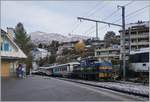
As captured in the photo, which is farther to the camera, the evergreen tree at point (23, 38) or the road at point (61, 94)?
the evergreen tree at point (23, 38)

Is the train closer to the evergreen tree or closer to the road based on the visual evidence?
the road

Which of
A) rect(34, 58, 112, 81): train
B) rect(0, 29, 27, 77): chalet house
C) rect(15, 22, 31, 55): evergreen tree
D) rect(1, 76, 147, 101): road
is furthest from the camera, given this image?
rect(15, 22, 31, 55): evergreen tree

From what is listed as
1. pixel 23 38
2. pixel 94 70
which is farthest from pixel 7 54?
pixel 23 38

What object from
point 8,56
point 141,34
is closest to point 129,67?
Answer: point 8,56

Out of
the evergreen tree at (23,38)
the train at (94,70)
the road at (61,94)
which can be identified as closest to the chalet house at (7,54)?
the train at (94,70)

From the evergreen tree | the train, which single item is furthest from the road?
the evergreen tree

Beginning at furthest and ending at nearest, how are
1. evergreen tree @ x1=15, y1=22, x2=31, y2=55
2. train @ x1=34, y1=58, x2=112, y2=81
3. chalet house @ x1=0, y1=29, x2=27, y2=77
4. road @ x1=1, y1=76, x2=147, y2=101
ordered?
evergreen tree @ x1=15, y1=22, x2=31, y2=55 → chalet house @ x1=0, y1=29, x2=27, y2=77 → train @ x1=34, y1=58, x2=112, y2=81 → road @ x1=1, y1=76, x2=147, y2=101

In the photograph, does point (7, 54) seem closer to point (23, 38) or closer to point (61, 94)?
point (61, 94)

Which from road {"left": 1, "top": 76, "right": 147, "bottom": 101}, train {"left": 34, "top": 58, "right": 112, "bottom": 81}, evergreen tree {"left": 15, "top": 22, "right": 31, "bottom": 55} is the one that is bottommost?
road {"left": 1, "top": 76, "right": 147, "bottom": 101}

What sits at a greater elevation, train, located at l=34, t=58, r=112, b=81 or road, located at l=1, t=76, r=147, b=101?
train, located at l=34, t=58, r=112, b=81

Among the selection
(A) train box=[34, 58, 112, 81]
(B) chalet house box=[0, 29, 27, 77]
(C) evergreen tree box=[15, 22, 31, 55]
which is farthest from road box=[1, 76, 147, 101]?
(C) evergreen tree box=[15, 22, 31, 55]

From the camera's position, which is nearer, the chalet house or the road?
the road

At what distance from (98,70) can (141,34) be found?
5963 centimetres

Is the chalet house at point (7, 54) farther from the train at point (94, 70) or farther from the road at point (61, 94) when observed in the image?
the road at point (61, 94)
